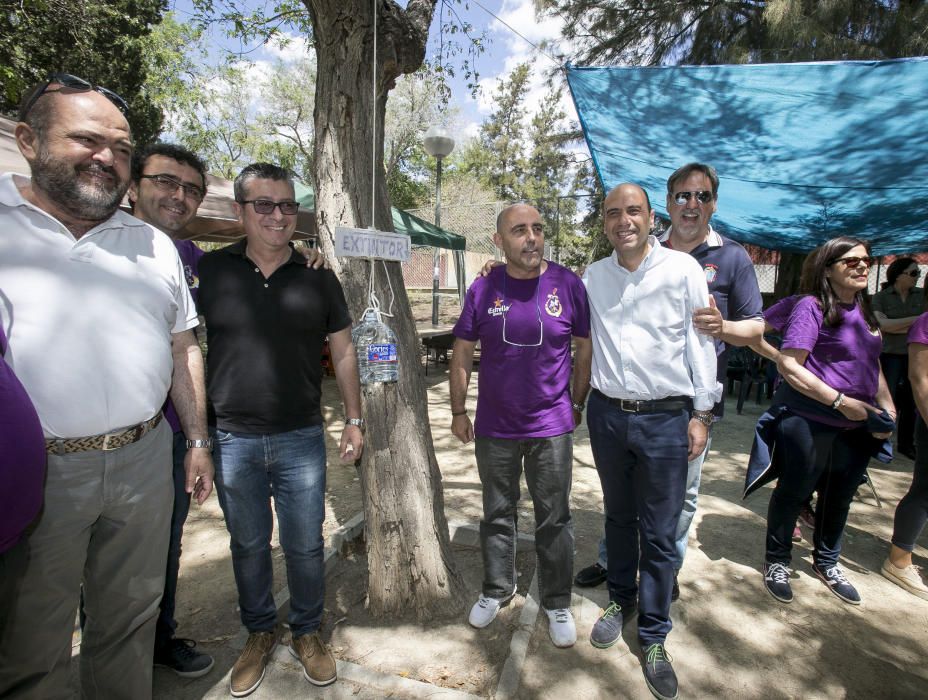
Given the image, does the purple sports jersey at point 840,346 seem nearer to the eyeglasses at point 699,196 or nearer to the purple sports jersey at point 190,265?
the eyeglasses at point 699,196

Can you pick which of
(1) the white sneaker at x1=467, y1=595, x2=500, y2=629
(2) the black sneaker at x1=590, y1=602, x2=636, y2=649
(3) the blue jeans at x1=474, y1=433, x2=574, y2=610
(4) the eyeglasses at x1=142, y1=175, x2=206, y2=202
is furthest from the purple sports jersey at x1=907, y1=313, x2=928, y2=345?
(4) the eyeglasses at x1=142, y1=175, x2=206, y2=202

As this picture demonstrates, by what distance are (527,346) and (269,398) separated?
1.13 m

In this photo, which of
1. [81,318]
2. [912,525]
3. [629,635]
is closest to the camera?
[81,318]

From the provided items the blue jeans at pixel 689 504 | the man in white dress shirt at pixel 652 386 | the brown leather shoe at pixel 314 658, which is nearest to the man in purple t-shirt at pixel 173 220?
the brown leather shoe at pixel 314 658

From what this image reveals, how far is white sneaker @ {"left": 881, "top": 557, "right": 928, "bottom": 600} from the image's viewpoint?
2.98 m

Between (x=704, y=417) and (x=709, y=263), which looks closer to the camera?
(x=704, y=417)

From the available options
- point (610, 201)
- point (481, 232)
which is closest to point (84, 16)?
point (481, 232)

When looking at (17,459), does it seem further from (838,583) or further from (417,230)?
(417,230)

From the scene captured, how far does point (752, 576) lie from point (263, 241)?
129 inches

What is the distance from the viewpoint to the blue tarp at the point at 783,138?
184 inches

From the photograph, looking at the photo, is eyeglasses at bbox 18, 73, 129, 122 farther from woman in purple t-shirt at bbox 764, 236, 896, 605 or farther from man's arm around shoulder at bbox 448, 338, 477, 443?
woman in purple t-shirt at bbox 764, 236, 896, 605

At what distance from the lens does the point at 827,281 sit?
279 centimetres

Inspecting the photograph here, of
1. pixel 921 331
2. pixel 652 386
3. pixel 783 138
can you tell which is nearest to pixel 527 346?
pixel 652 386

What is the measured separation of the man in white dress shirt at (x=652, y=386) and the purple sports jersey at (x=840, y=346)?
0.77 m
